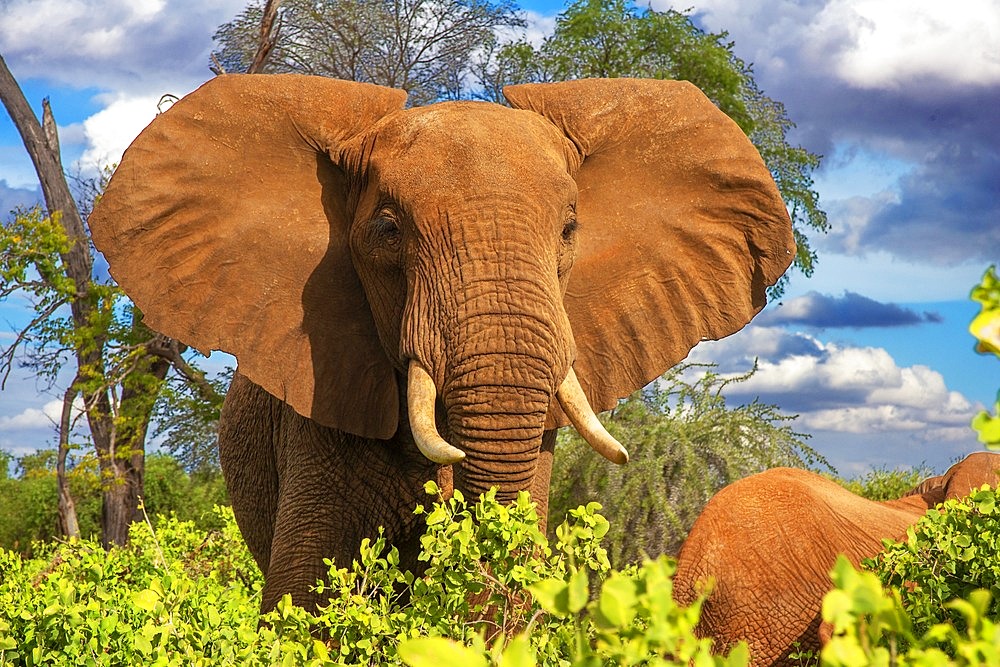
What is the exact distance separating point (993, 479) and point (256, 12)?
17.5 metres

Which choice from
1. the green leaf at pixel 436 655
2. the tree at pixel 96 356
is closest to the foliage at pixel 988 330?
the green leaf at pixel 436 655

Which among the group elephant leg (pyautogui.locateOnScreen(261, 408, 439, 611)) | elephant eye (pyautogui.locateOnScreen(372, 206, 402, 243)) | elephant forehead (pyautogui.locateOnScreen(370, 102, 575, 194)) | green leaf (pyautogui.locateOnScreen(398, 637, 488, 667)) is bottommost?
green leaf (pyautogui.locateOnScreen(398, 637, 488, 667))

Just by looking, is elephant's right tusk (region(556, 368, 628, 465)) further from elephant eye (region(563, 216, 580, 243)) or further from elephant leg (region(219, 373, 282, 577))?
elephant leg (region(219, 373, 282, 577))

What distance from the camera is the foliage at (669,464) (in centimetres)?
1077

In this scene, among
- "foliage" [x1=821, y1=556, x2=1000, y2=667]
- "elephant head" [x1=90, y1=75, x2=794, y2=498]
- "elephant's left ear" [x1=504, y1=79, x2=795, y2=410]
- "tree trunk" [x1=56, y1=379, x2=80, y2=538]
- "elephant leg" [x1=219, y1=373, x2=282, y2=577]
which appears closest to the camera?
"foliage" [x1=821, y1=556, x2=1000, y2=667]

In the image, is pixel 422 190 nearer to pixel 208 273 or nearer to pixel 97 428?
pixel 208 273

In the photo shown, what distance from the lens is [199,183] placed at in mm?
5125

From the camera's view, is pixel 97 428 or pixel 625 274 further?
pixel 97 428

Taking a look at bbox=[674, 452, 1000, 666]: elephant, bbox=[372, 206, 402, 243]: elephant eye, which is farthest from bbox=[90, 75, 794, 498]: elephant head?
bbox=[674, 452, 1000, 666]: elephant

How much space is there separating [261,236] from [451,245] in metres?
1.14

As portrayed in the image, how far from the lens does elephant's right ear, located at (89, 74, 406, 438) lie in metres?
4.85

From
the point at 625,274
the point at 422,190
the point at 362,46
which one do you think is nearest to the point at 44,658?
the point at 422,190

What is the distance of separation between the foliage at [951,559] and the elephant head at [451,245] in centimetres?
113

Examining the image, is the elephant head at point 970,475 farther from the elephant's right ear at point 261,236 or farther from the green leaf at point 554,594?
the green leaf at point 554,594
